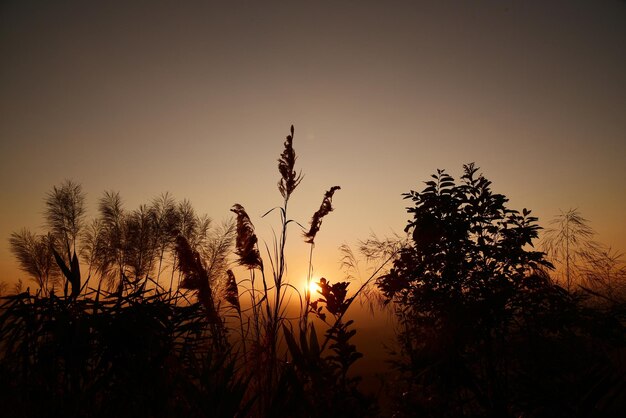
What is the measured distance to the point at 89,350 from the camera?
1909 millimetres

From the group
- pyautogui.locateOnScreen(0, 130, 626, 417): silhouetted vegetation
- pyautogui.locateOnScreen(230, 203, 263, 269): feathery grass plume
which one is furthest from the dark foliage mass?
pyautogui.locateOnScreen(230, 203, 263, 269): feathery grass plume

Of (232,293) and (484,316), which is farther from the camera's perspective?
(232,293)

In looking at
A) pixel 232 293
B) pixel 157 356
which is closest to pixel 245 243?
pixel 232 293

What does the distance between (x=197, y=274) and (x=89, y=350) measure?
1601 millimetres

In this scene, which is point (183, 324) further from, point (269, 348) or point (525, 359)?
point (525, 359)

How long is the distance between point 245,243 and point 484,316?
2488 mm

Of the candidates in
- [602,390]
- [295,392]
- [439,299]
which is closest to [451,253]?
[439,299]

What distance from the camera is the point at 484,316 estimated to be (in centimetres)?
304

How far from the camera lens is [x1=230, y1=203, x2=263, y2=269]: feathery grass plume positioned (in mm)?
3449

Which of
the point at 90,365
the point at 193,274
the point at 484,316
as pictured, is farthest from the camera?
the point at 193,274

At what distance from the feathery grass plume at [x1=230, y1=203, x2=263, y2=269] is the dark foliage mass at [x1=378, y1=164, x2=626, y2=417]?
1.52m

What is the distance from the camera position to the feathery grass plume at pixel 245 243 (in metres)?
3.45

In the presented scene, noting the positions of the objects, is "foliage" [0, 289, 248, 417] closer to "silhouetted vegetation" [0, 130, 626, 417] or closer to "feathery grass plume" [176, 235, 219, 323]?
"silhouetted vegetation" [0, 130, 626, 417]

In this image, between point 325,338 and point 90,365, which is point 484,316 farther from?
point 90,365
